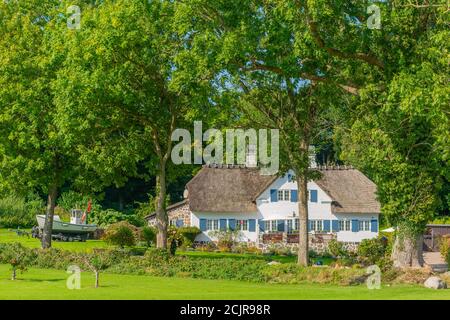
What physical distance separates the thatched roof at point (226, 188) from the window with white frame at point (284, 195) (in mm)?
1169

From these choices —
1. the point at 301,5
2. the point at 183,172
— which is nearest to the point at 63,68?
the point at 183,172

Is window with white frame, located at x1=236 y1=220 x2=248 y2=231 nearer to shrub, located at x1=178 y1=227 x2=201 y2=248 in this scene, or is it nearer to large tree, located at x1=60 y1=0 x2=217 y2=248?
shrub, located at x1=178 y1=227 x2=201 y2=248

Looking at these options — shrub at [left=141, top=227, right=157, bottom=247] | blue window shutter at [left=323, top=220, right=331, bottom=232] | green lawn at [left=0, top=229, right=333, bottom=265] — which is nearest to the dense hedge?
green lawn at [left=0, top=229, right=333, bottom=265]

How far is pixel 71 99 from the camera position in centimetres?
3825

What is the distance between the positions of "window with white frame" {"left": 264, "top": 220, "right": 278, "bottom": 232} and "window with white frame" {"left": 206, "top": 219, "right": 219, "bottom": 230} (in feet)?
12.6

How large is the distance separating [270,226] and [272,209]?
4.44 feet

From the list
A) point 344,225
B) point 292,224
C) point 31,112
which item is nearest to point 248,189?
point 292,224

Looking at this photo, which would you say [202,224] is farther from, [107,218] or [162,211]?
[162,211]

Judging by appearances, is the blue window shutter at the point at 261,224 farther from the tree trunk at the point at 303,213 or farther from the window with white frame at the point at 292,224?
the tree trunk at the point at 303,213

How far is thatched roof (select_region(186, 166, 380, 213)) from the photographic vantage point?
6078 cm

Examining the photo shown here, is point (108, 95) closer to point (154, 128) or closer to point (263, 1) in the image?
point (154, 128)

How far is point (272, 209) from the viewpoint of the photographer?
61.0 meters
